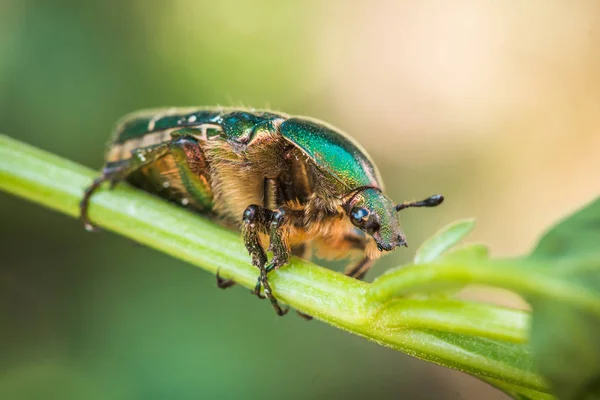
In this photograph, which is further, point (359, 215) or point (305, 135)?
point (305, 135)

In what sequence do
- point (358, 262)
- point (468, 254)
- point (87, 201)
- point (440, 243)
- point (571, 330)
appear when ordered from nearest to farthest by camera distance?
point (571, 330) < point (468, 254) < point (440, 243) < point (87, 201) < point (358, 262)

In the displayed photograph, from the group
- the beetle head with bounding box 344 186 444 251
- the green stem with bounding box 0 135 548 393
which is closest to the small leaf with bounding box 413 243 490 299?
the green stem with bounding box 0 135 548 393

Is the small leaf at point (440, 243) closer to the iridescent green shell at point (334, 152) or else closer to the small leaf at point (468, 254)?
the small leaf at point (468, 254)

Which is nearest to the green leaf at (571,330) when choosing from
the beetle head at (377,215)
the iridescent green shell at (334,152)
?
the beetle head at (377,215)

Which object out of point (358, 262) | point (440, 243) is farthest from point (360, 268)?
point (440, 243)

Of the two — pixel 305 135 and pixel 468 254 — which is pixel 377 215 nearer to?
pixel 305 135

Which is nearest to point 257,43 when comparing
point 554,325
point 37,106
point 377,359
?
point 37,106

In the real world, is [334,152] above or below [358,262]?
above

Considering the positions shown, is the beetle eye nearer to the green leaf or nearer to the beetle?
the beetle
